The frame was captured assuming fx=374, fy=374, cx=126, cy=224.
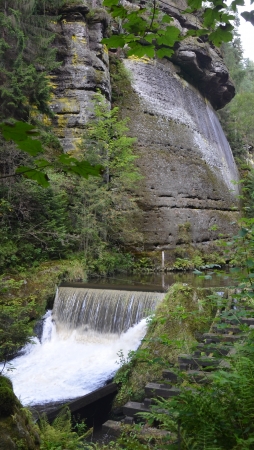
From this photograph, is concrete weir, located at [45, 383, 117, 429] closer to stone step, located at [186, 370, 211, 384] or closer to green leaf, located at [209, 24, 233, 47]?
stone step, located at [186, 370, 211, 384]

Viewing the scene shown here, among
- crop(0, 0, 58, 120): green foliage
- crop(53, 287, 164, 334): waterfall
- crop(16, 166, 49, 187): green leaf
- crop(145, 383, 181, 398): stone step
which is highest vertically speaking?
crop(0, 0, 58, 120): green foliage

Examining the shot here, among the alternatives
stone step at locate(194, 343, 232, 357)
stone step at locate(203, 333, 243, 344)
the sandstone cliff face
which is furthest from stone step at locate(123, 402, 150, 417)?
the sandstone cliff face

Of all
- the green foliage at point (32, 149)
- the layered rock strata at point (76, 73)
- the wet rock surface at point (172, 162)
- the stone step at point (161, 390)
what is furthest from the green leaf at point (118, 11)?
the wet rock surface at point (172, 162)

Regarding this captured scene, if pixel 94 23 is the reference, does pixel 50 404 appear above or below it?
below

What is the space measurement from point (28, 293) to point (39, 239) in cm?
179

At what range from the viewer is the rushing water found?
6.88m

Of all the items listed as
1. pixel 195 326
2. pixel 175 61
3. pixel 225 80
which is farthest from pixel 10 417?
pixel 225 80

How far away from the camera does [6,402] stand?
2771 millimetres

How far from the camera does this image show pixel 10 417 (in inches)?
108

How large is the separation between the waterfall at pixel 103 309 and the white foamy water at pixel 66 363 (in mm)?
177

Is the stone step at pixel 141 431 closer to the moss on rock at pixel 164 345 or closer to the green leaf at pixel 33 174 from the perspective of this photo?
the moss on rock at pixel 164 345

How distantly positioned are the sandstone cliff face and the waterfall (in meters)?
5.63

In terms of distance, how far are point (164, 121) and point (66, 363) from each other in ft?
45.2

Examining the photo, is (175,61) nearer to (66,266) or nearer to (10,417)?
(66,266)
